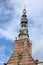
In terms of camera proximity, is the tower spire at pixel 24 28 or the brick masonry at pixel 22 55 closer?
the brick masonry at pixel 22 55

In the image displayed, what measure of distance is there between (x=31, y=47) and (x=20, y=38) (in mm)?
5687

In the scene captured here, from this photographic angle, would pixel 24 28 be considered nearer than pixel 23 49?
No

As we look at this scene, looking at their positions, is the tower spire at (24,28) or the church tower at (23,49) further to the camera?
the tower spire at (24,28)

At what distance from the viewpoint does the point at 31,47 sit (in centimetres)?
9012

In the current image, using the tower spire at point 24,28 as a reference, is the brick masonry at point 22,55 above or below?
below

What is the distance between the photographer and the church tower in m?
80.9

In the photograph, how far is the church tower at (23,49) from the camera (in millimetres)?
80938

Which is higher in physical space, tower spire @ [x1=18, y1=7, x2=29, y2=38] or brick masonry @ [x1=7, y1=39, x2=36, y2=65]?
tower spire @ [x1=18, y1=7, x2=29, y2=38]

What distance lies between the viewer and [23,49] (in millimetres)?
83938

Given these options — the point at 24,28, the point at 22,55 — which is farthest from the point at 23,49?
the point at 24,28

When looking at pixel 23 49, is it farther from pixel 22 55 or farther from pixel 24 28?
pixel 24 28

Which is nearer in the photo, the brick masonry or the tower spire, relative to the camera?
the brick masonry

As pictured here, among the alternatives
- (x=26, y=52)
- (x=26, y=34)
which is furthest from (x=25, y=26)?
(x=26, y=52)

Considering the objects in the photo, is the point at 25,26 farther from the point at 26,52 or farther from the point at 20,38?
the point at 26,52
